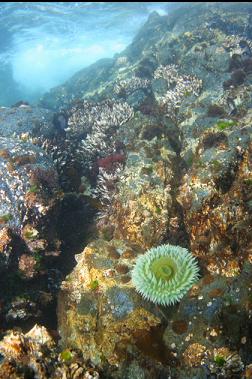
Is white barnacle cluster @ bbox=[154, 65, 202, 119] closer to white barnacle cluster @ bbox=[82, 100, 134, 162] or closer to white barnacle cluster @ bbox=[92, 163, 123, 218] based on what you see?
white barnacle cluster @ bbox=[82, 100, 134, 162]

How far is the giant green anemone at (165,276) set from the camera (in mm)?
4027

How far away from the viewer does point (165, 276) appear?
409cm

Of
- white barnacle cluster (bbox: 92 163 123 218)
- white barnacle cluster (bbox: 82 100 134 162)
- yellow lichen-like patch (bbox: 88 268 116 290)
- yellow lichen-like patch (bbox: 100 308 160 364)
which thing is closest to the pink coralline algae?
white barnacle cluster (bbox: 92 163 123 218)

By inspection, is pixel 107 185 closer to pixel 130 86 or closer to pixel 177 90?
pixel 177 90

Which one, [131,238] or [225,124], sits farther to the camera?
[225,124]

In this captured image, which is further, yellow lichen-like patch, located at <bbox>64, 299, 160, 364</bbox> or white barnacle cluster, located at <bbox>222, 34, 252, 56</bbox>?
white barnacle cluster, located at <bbox>222, 34, 252, 56</bbox>

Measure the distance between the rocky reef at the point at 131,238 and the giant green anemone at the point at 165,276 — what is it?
265mm

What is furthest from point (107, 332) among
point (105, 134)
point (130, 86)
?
point (130, 86)

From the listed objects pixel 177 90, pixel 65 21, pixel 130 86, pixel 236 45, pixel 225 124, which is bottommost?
pixel 225 124

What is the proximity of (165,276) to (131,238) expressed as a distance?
1.93 metres

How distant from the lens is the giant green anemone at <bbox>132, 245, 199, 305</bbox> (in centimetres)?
403

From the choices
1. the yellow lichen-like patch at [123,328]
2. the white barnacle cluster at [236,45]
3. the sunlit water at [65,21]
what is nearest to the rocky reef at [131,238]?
the yellow lichen-like patch at [123,328]

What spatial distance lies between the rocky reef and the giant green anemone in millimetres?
265

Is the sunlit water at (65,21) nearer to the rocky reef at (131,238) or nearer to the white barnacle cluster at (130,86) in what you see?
the white barnacle cluster at (130,86)
